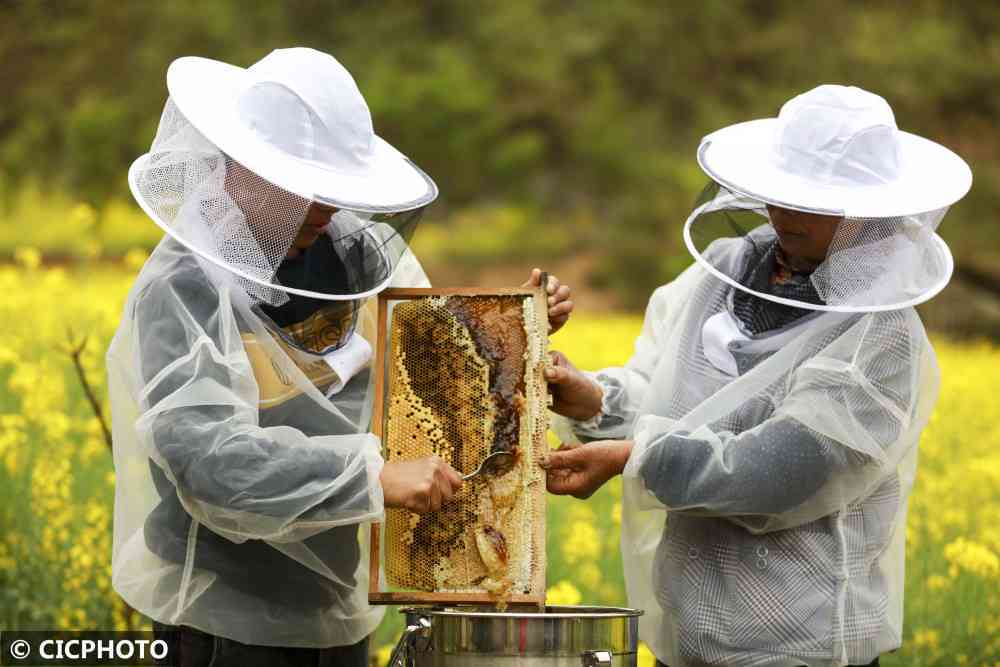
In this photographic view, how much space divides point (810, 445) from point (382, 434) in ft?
3.84

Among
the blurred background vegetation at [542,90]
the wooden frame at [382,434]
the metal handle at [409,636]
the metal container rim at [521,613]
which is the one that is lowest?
the metal handle at [409,636]

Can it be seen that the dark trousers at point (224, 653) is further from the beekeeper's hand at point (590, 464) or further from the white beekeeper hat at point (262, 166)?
the white beekeeper hat at point (262, 166)

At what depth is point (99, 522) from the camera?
5.09 meters

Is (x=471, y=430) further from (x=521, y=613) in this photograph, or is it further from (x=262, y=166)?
(x=262, y=166)

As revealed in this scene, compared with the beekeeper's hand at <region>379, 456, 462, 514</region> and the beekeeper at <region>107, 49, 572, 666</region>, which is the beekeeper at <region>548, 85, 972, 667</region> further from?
the beekeeper at <region>107, 49, 572, 666</region>

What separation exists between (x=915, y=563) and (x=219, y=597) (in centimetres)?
349

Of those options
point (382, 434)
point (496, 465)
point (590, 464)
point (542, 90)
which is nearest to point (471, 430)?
point (496, 465)

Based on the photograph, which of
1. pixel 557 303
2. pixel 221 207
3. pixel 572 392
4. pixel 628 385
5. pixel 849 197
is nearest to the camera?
pixel 221 207

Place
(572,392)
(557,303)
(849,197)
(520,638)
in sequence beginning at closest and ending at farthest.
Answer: (520,638) < (849,197) < (557,303) < (572,392)

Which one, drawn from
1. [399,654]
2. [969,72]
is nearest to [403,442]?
[399,654]

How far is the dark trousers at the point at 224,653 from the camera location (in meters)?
3.20

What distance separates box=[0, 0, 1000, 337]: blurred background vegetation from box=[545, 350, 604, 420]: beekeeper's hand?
13766mm

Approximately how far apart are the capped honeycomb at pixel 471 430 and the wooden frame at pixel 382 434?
0.04 feet

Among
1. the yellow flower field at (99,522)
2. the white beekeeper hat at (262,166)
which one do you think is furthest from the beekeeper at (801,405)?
the yellow flower field at (99,522)
